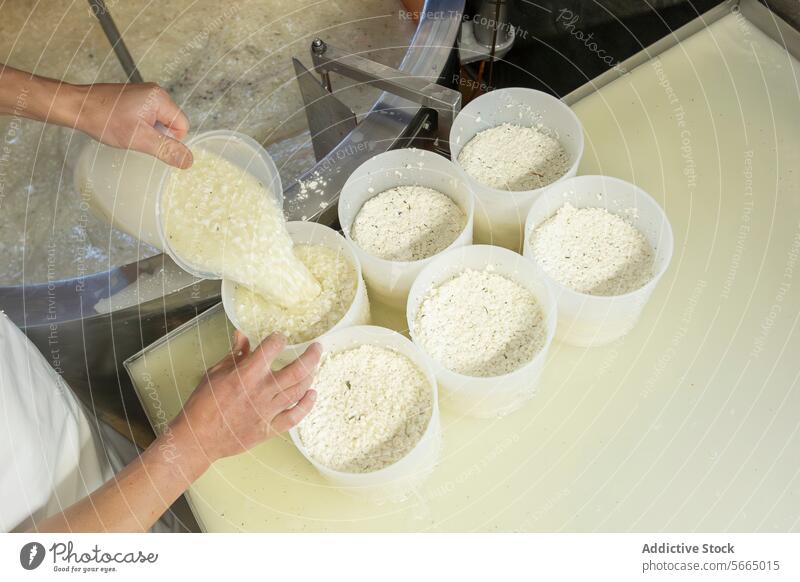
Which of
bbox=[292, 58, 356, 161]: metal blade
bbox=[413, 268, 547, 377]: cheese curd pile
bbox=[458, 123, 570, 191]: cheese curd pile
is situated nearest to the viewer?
bbox=[413, 268, 547, 377]: cheese curd pile

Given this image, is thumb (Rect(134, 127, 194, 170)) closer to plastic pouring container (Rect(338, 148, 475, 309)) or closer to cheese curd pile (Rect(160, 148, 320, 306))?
cheese curd pile (Rect(160, 148, 320, 306))

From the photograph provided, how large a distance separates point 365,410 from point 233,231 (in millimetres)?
209

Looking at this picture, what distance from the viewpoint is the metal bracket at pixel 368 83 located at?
0.72 metres

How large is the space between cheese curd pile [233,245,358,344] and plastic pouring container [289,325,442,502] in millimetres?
31

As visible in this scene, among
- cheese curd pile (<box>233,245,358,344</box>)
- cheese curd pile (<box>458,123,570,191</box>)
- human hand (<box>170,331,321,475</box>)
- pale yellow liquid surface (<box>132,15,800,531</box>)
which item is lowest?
pale yellow liquid surface (<box>132,15,800,531</box>)

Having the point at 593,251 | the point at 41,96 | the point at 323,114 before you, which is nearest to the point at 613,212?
the point at 593,251

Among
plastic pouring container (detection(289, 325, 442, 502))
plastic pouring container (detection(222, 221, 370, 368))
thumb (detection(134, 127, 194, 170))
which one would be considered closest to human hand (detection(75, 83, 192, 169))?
thumb (detection(134, 127, 194, 170))

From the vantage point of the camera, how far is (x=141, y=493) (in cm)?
57

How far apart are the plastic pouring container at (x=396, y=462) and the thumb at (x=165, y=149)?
0.22 meters

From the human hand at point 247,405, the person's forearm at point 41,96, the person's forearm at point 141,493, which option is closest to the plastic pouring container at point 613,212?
the human hand at point 247,405

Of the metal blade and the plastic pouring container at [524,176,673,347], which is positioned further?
the metal blade

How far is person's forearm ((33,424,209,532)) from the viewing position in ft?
1.79
